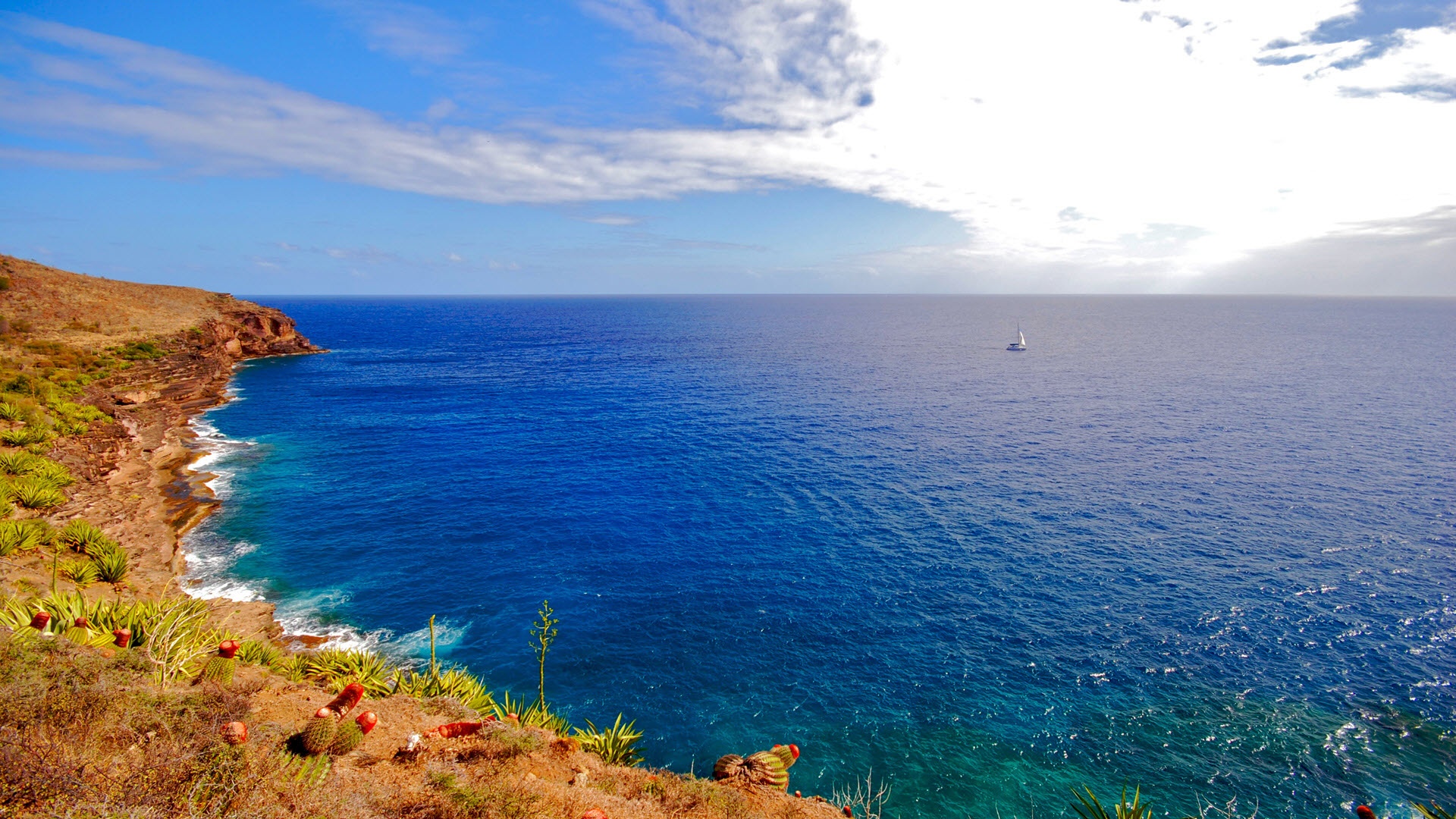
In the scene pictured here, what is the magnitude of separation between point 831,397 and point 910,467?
32232mm

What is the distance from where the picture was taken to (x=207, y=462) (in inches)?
2199

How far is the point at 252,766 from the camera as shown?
1212cm

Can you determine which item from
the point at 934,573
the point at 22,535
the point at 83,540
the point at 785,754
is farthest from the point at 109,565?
the point at 934,573

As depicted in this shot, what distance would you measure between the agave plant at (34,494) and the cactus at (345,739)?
35278mm

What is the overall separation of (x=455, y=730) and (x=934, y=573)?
29.9 meters

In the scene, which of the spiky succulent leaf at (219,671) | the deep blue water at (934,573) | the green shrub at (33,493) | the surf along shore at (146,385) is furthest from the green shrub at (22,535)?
the spiky succulent leaf at (219,671)

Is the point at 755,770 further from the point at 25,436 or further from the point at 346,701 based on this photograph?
the point at 25,436

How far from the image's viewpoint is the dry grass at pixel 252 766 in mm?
10453

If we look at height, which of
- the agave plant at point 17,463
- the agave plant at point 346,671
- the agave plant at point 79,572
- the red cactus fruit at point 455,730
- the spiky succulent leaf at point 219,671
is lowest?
the agave plant at point 346,671

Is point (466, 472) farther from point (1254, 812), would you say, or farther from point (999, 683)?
point (1254, 812)

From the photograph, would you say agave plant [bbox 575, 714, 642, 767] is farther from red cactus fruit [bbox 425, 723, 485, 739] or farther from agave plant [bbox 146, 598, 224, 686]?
agave plant [bbox 146, 598, 224, 686]

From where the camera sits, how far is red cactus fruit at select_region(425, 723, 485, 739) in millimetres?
16781

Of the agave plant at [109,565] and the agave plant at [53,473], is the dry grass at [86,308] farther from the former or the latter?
the agave plant at [109,565]

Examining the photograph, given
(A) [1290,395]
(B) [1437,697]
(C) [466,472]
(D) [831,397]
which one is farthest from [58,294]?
(A) [1290,395]
